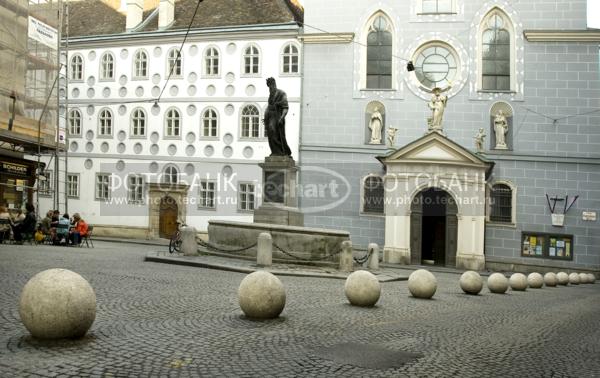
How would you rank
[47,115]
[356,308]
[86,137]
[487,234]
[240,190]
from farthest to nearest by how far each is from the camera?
[86,137] → [240,190] → [487,234] → [47,115] → [356,308]

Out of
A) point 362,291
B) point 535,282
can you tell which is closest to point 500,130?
point 535,282

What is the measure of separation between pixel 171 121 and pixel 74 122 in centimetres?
699

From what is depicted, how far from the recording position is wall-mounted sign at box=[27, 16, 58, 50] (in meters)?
26.5

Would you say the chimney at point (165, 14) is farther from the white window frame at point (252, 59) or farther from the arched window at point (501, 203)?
the arched window at point (501, 203)

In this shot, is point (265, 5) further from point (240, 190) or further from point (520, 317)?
point (520, 317)

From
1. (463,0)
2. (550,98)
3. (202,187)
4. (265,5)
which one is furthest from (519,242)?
(265,5)

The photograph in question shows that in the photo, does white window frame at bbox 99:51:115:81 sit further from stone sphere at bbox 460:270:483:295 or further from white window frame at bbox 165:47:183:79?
stone sphere at bbox 460:270:483:295

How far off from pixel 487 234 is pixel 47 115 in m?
22.4

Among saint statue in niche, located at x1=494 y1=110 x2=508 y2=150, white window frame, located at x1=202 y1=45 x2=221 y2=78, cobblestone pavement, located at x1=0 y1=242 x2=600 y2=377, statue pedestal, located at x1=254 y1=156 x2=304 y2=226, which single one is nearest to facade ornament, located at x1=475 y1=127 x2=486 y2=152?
saint statue in niche, located at x1=494 y1=110 x2=508 y2=150

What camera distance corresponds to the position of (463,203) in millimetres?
28453

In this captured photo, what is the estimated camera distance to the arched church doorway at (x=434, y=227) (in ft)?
95.0

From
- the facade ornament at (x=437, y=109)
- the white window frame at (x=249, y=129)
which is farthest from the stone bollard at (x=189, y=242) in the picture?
the white window frame at (x=249, y=129)

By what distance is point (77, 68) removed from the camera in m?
37.0

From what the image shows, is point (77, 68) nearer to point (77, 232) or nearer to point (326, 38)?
point (326, 38)
